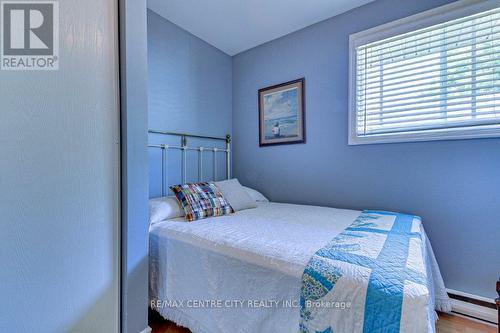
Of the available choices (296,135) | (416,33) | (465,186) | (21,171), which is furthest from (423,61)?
(21,171)

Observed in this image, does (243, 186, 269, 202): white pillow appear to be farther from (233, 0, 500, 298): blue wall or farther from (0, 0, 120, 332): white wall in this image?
(0, 0, 120, 332): white wall

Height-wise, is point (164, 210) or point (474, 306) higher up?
point (164, 210)

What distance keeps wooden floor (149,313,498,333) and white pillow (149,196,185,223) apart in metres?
0.68

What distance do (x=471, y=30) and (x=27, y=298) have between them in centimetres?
301

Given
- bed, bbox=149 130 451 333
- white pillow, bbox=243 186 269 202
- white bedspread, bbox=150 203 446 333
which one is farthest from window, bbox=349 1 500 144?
white pillow, bbox=243 186 269 202

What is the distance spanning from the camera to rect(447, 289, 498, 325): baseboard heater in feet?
4.81

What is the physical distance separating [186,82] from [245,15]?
872 millimetres

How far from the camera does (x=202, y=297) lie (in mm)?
1249

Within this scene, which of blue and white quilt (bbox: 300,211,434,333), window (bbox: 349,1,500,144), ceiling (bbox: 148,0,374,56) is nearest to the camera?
blue and white quilt (bbox: 300,211,434,333)

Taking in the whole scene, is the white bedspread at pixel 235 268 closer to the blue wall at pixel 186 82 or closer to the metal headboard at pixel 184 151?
the metal headboard at pixel 184 151

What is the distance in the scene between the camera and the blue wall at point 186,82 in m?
2.06

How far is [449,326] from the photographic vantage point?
143 cm

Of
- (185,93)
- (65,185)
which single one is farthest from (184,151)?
(65,185)

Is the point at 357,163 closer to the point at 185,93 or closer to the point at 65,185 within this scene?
the point at 185,93
